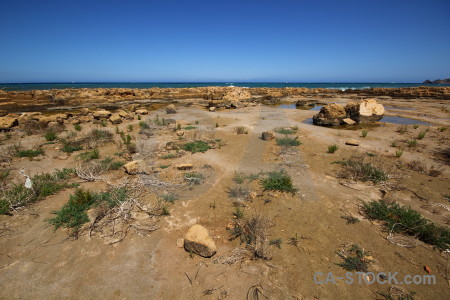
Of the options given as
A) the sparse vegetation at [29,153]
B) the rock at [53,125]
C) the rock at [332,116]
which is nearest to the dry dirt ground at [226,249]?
the sparse vegetation at [29,153]

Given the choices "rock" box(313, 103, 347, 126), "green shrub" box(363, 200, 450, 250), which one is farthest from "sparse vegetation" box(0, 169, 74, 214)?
"rock" box(313, 103, 347, 126)

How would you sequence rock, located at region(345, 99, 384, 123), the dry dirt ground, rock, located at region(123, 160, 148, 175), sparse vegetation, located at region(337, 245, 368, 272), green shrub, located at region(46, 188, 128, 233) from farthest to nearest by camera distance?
rock, located at region(345, 99, 384, 123) → rock, located at region(123, 160, 148, 175) → green shrub, located at region(46, 188, 128, 233) → sparse vegetation, located at region(337, 245, 368, 272) → the dry dirt ground

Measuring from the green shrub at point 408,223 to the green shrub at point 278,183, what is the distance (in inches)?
68.4

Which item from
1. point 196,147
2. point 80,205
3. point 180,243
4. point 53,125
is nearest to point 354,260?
point 180,243

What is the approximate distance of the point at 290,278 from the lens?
3.13m

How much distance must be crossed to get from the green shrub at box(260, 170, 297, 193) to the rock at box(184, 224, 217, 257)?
2.49 m

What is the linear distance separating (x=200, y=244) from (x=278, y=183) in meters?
2.96

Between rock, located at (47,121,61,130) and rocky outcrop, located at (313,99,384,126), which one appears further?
rocky outcrop, located at (313,99,384,126)

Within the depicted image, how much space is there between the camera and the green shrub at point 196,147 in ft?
27.9

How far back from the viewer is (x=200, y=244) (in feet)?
11.3

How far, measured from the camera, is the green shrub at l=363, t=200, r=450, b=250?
3691 mm

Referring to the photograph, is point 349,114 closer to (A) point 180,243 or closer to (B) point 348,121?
(B) point 348,121

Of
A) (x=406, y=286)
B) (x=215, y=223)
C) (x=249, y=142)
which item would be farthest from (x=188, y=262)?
(x=249, y=142)

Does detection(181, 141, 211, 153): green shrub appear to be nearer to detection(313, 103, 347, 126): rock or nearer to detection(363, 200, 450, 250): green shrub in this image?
detection(363, 200, 450, 250): green shrub
